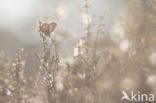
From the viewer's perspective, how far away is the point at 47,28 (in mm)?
1312

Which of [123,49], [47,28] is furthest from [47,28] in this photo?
[123,49]

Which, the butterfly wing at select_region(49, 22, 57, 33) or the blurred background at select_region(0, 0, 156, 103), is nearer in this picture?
the butterfly wing at select_region(49, 22, 57, 33)

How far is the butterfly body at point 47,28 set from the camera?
51.2 inches

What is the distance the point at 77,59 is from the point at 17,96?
1.46 feet

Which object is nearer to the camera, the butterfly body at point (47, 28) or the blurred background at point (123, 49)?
the butterfly body at point (47, 28)

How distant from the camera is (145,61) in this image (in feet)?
6.25

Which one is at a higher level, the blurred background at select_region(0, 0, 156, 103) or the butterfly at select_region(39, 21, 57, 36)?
the blurred background at select_region(0, 0, 156, 103)

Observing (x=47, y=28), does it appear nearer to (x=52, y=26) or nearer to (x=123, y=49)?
(x=52, y=26)

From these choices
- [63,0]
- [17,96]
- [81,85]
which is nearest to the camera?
[17,96]

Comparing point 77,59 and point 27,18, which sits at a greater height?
point 27,18

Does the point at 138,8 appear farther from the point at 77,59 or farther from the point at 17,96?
the point at 17,96

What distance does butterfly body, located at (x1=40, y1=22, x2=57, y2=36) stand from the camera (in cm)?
130

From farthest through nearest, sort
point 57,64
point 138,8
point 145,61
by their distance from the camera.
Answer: point 138,8
point 145,61
point 57,64

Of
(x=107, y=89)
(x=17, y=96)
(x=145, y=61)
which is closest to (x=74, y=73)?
(x=107, y=89)
